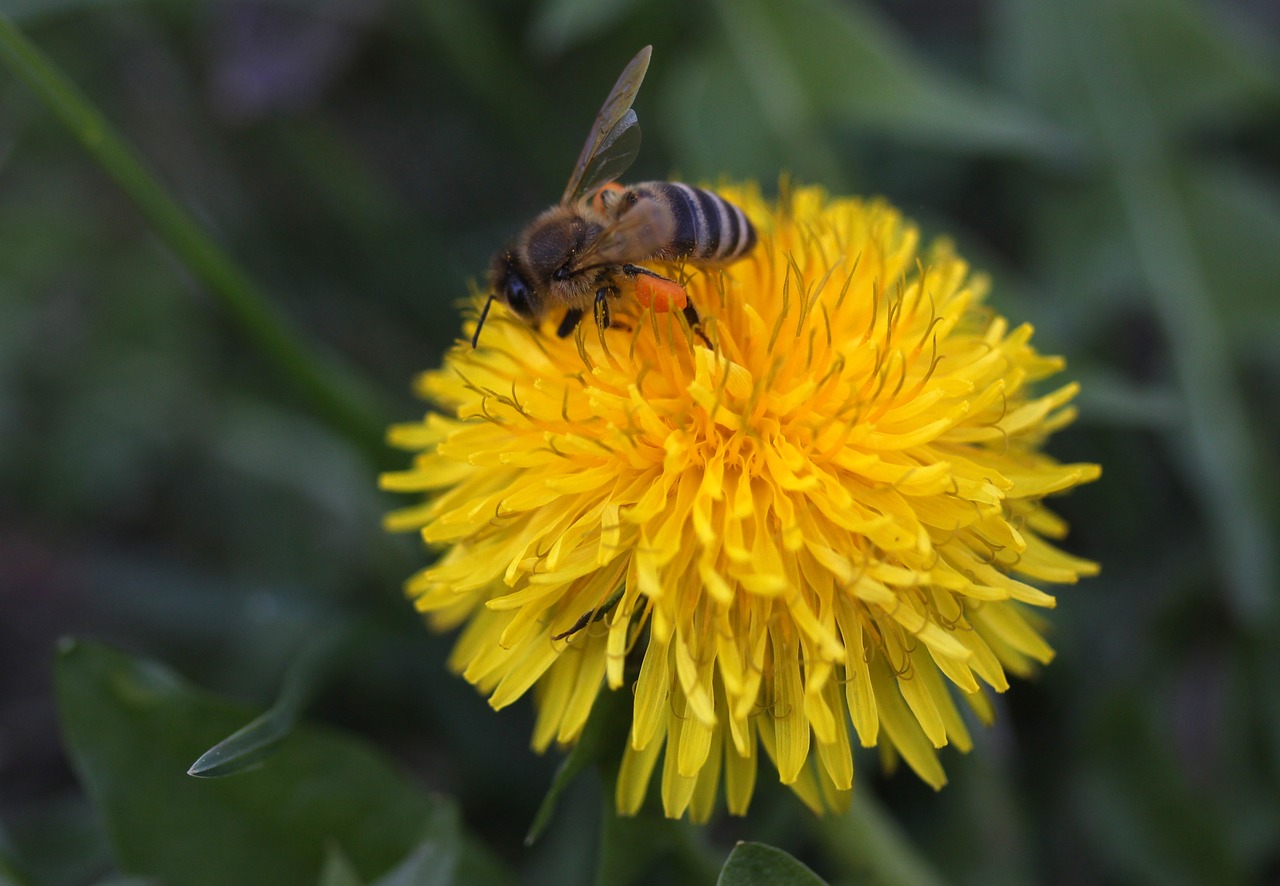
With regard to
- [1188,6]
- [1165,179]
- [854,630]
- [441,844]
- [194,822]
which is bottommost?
[194,822]

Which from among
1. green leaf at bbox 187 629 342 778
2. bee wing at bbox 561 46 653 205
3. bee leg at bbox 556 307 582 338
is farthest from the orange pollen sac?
green leaf at bbox 187 629 342 778

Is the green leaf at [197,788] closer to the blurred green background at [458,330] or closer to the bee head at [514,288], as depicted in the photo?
the blurred green background at [458,330]

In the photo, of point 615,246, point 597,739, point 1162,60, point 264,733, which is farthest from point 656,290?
point 1162,60

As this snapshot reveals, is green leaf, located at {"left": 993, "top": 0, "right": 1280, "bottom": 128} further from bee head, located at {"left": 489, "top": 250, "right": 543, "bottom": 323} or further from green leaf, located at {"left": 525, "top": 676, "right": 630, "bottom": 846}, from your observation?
green leaf, located at {"left": 525, "top": 676, "right": 630, "bottom": 846}

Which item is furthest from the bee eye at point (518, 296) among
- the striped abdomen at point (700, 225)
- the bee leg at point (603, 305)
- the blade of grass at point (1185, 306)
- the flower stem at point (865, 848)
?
the blade of grass at point (1185, 306)

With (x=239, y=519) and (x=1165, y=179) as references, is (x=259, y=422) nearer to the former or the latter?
(x=239, y=519)

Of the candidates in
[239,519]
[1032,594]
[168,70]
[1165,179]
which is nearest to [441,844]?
[1032,594]

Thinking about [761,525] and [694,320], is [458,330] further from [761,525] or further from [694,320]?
[761,525]
